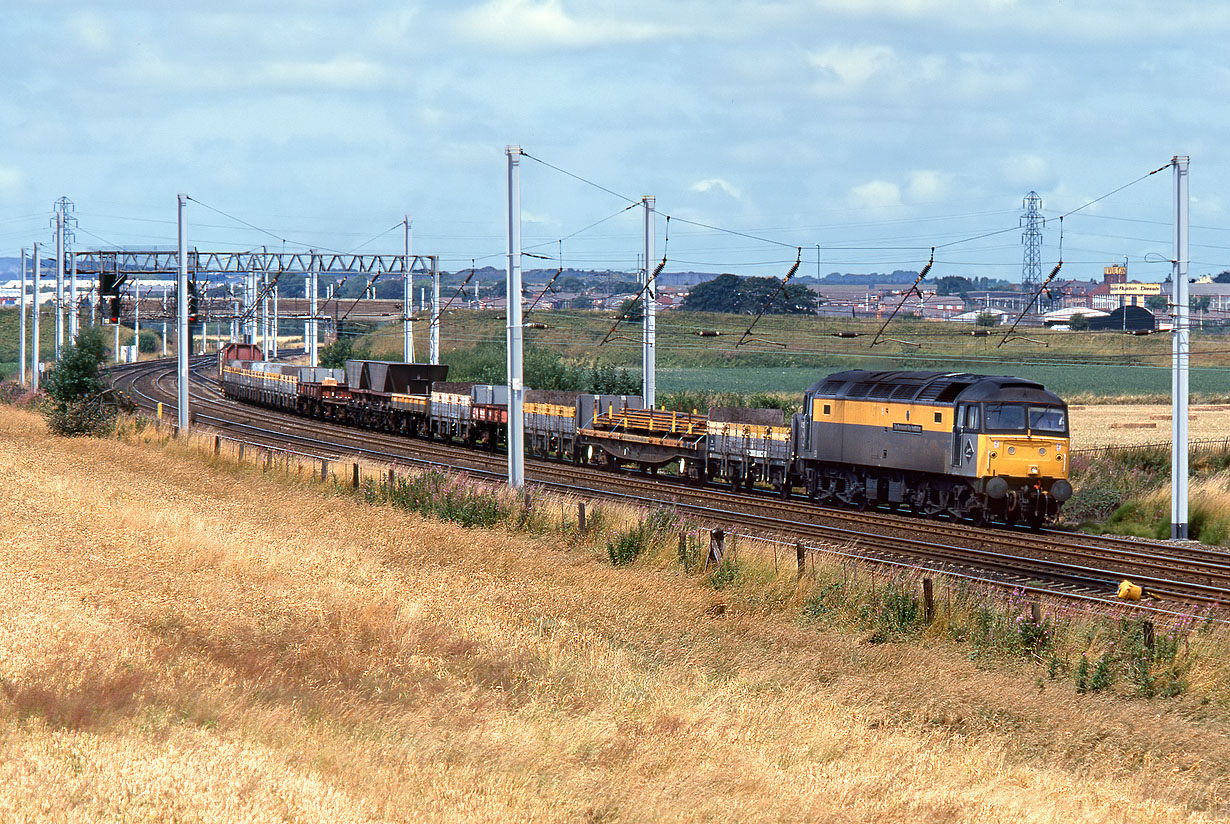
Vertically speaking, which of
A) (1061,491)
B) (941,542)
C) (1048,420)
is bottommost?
(941,542)

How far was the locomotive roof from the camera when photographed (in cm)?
2962

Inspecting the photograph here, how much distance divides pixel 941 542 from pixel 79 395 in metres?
34.6

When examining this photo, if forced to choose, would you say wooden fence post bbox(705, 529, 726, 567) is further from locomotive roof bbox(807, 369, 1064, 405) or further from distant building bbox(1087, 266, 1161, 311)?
distant building bbox(1087, 266, 1161, 311)

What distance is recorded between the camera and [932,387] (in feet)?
101

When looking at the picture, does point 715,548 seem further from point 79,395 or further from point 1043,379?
point 1043,379

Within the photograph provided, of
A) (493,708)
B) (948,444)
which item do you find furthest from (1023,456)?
(493,708)

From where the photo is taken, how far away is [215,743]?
1020 centimetres

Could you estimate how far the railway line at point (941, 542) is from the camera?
885 inches

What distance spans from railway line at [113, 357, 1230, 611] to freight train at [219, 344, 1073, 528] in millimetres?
828

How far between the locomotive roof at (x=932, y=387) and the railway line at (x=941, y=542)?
3040mm

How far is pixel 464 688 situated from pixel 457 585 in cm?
543

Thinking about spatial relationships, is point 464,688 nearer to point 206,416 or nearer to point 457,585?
point 457,585

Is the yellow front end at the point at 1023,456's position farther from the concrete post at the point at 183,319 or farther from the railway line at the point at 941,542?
the concrete post at the point at 183,319

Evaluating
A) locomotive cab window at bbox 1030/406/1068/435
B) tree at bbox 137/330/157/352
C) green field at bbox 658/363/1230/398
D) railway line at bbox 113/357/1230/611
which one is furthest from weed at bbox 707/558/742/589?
tree at bbox 137/330/157/352
